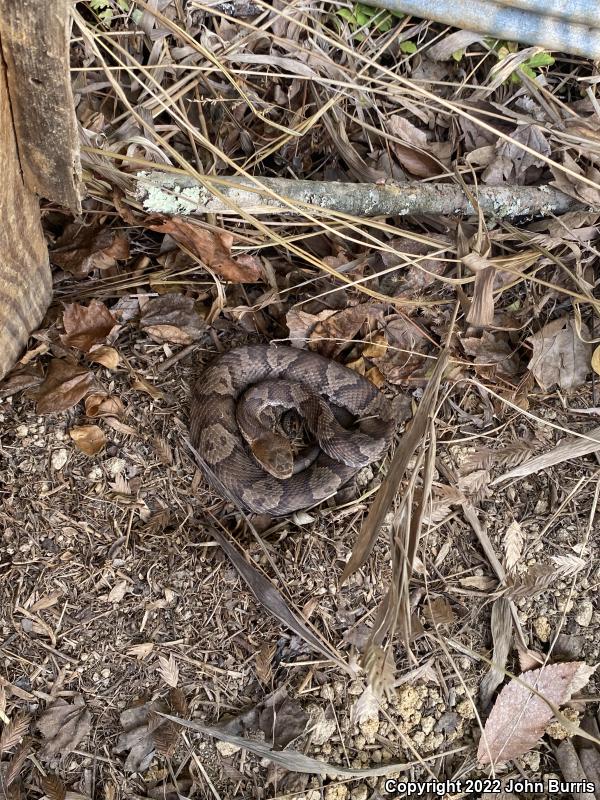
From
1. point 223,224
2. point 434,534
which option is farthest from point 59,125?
point 434,534

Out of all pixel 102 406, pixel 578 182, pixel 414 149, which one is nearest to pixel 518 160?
pixel 578 182

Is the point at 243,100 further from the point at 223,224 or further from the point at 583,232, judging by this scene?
the point at 583,232

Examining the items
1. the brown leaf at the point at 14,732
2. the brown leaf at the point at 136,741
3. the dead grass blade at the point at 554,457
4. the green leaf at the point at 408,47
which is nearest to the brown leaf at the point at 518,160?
the green leaf at the point at 408,47

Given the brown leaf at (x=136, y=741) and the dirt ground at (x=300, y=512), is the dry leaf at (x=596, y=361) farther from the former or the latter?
the brown leaf at (x=136, y=741)

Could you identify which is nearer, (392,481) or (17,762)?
(392,481)

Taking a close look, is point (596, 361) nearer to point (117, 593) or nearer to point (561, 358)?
point (561, 358)
